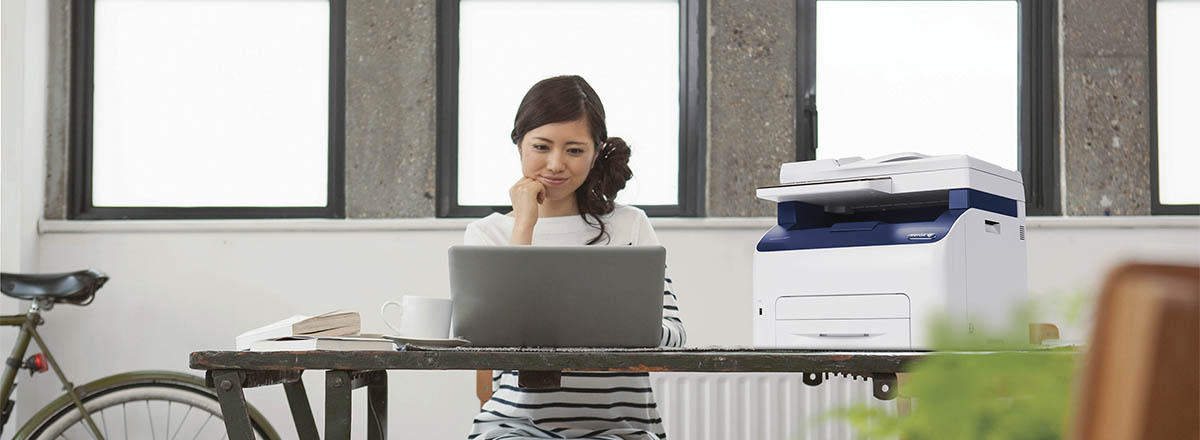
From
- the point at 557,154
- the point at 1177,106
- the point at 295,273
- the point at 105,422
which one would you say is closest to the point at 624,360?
the point at 557,154

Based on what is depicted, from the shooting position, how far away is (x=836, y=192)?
2152 millimetres

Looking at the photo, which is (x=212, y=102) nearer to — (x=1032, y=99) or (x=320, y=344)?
(x=320, y=344)

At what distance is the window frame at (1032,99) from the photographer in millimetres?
3162

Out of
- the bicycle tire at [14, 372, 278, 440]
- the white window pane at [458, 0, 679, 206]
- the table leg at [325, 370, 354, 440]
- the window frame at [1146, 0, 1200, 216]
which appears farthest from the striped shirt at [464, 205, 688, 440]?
the window frame at [1146, 0, 1200, 216]

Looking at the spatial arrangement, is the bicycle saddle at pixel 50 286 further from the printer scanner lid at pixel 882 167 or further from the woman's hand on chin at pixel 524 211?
the printer scanner lid at pixel 882 167

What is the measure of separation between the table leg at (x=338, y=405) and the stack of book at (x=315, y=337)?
5 centimetres

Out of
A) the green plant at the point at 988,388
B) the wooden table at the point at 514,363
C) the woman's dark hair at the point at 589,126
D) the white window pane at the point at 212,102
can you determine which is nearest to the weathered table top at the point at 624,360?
the wooden table at the point at 514,363

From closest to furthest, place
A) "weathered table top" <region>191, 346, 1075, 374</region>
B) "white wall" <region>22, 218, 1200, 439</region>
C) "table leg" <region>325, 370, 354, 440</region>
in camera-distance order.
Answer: "weathered table top" <region>191, 346, 1075, 374</region>, "table leg" <region>325, 370, 354, 440</region>, "white wall" <region>22, 218, 1200, 439</region>

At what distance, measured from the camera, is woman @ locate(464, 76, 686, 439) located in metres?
1.86

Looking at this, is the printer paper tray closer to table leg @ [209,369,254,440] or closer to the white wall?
the white wall

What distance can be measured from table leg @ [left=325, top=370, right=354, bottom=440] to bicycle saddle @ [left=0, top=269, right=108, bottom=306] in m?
1.69

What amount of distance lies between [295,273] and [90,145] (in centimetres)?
83

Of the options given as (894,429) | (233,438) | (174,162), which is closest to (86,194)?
(174,162)

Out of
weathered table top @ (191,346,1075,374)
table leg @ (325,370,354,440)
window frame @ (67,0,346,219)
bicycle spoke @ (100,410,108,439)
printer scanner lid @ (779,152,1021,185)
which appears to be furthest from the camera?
window frame @ (67,0,346,219)
